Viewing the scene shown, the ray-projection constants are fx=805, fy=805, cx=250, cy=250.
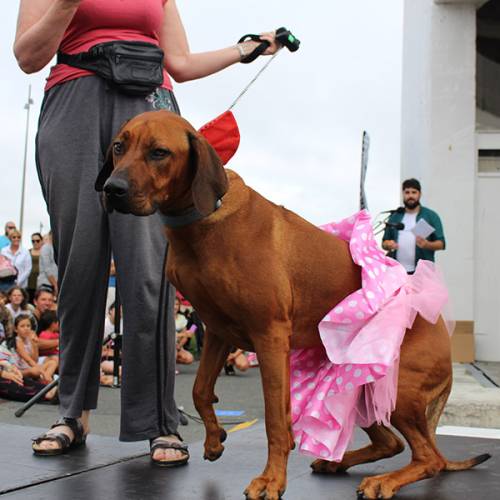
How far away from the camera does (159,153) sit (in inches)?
93.0

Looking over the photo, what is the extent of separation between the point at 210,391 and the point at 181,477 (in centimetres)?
31

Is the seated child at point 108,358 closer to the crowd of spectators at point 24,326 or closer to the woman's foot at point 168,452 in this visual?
the crowd of spectators at point 24,326

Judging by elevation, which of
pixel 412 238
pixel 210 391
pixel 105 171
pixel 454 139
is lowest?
pixel 210 391

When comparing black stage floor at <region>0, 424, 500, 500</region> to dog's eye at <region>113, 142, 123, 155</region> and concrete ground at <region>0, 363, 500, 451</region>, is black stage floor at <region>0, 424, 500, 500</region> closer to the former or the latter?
dog's eye at <region>113, 142, 123, 155</region>

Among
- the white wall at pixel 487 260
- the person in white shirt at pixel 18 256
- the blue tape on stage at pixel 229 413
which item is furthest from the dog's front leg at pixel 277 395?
the person in white shirt at pixel 18 256

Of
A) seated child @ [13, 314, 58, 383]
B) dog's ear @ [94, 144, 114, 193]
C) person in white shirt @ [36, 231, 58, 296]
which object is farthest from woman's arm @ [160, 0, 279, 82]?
person in white shirt @ [36, 231, 58, 296]

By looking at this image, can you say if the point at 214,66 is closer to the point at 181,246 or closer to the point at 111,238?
the point at 111,238

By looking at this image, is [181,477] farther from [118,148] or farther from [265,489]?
[118,148]

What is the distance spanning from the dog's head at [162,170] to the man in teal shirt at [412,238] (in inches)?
220

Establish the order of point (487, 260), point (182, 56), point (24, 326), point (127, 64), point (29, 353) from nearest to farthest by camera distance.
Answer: point (127, 64) → point (182, 56) → point (29, 353) → point (24, 326) → point (487, 260)

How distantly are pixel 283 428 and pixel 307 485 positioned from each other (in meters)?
0.35

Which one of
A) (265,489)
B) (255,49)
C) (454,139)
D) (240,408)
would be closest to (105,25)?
(255,49)

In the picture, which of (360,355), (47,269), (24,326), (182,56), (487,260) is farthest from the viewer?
(47,269)

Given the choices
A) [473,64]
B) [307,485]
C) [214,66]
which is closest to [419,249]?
[473,64]
